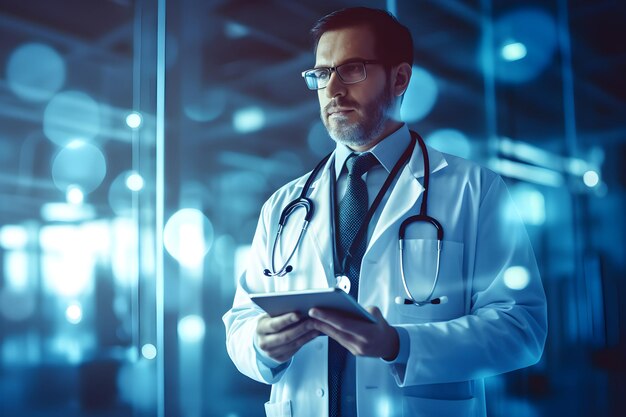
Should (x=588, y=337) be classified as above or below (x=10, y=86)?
below

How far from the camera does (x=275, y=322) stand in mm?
1037

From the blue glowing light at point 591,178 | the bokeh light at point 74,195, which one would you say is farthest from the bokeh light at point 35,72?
the blue glowing light at point 591,178

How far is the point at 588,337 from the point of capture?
202 cm

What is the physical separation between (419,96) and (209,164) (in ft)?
3.63

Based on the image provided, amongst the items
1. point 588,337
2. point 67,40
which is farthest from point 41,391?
point 588,337

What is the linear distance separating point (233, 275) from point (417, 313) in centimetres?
177

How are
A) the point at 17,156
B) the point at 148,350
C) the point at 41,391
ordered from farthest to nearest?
the point at 41,391
the point at 17,156
the point at 148,350

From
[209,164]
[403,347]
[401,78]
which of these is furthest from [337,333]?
[209,164]

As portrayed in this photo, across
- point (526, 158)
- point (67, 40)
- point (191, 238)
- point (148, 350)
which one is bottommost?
point (148, 350)

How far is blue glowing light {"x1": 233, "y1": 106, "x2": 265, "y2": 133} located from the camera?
2.88 metres

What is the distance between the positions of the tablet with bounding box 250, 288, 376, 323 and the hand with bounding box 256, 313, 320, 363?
0.8 inches

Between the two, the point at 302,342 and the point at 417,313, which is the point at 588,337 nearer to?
the point at 417,313

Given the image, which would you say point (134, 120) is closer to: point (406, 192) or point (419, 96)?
point (419, 96)

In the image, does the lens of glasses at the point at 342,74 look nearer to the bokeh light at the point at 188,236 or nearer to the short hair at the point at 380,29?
the short hair at the point at 380,29
